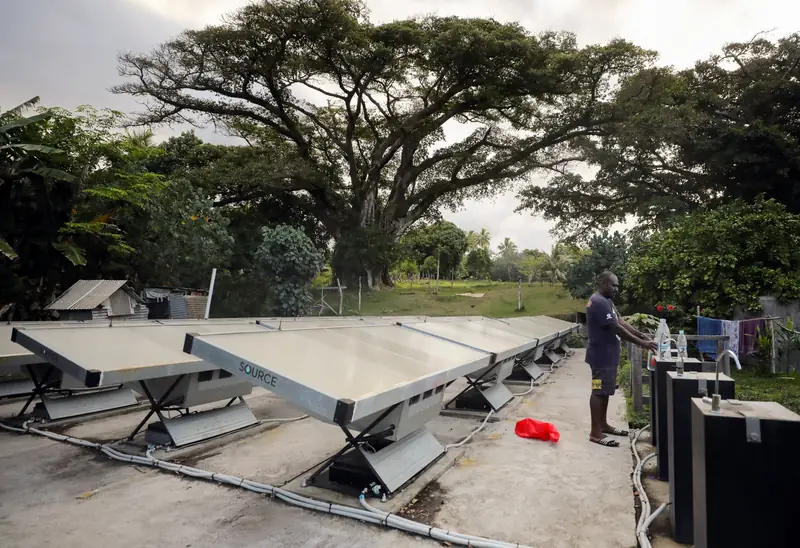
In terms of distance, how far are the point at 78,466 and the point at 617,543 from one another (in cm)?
441

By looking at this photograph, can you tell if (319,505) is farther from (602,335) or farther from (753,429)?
(602,335)

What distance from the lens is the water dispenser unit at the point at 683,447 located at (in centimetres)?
312

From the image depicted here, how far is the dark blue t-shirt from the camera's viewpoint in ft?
16.8

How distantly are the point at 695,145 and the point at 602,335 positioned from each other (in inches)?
673

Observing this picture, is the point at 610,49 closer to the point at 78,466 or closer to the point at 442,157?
the point at 442,157

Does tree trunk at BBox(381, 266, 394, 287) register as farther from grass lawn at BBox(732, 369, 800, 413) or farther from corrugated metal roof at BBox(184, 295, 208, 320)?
grass lawn at BBox(732, 369, 800, 413)

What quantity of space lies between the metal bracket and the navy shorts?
298 cm

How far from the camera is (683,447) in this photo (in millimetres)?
3148

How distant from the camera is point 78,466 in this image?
4598mm

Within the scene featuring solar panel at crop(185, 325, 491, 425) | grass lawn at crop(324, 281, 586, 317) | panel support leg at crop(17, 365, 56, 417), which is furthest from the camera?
grass lawn at crop(324, 281, 586, 317)

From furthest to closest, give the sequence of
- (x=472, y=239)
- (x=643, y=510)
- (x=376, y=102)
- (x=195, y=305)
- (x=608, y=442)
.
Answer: (x=472, y=239)
(x=376, y=102)
(x=195, y=305)
(x=608, y=442)
(x=643, y=510)

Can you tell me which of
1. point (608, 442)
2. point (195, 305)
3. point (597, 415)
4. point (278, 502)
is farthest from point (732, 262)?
point (195, 305)

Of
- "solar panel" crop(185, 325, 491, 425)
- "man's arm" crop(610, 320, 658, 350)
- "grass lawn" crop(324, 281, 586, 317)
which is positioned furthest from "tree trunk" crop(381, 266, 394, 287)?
"solar panel" crop(185, 325, 491, 425)

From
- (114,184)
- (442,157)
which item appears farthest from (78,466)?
(442,157)
